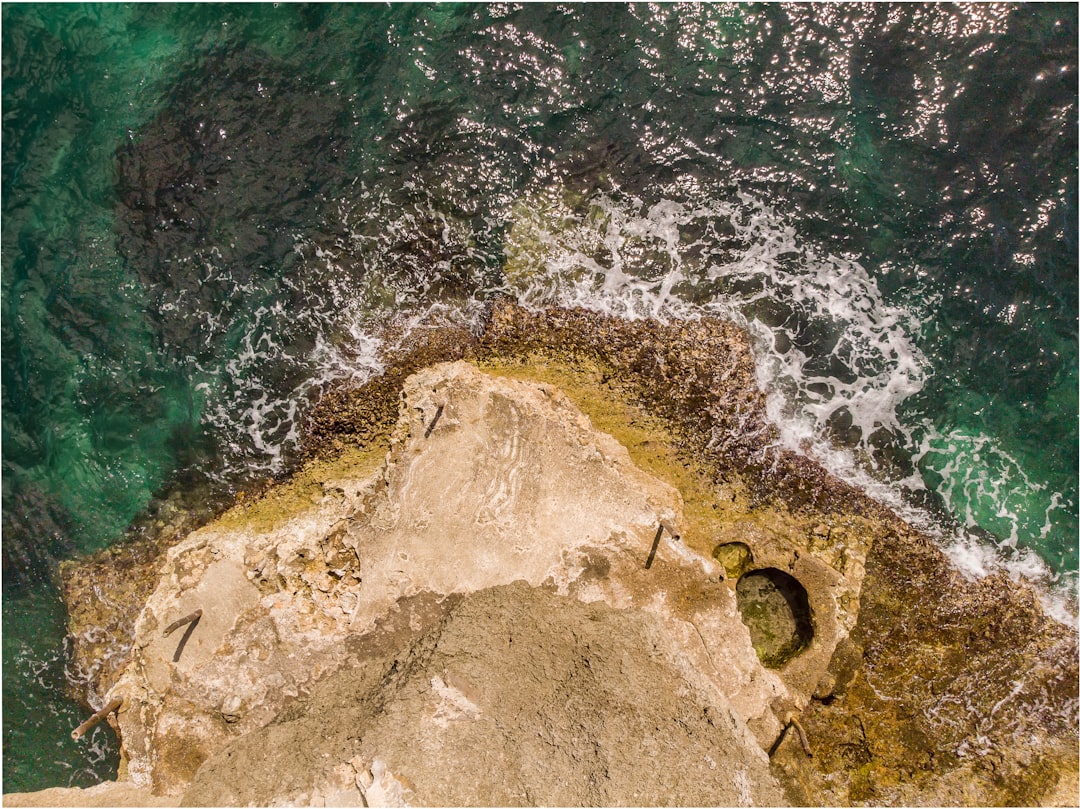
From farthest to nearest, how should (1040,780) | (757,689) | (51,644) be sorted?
(51,644), (1040,780), (757,689)

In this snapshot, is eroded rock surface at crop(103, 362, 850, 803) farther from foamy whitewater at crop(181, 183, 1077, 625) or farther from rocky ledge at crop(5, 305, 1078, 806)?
foamy whitewater at crop(181, 183, 1077, 625)

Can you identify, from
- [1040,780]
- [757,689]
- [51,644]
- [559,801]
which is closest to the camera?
[559,801]

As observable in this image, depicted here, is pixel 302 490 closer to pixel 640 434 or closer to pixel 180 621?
pixel 180 621

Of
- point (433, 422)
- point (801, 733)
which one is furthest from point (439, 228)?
point (801, 733)

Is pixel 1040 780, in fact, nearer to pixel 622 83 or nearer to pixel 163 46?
pixel 622 83

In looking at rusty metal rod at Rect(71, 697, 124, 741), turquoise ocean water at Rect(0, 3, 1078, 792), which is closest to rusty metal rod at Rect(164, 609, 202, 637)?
rusty metal rod at Rect(71, 697, 124, 741)

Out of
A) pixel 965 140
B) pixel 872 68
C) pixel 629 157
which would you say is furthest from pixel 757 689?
pixel 872 68

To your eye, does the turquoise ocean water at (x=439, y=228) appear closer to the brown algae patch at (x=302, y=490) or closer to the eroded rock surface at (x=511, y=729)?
the brown algae patch at (x=302, y=490)
